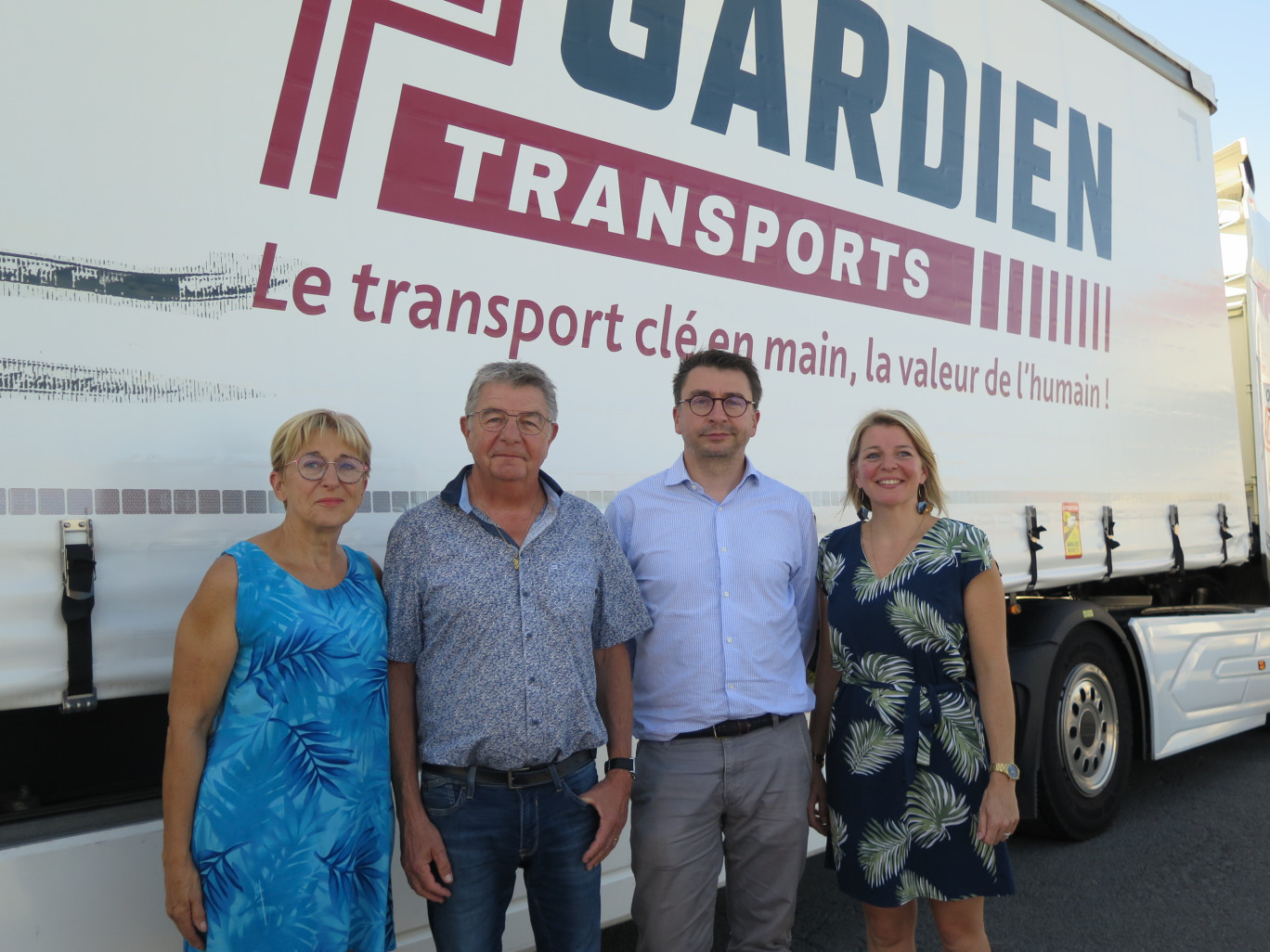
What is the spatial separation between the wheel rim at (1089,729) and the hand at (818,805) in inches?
89.2

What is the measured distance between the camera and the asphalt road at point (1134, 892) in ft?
11.4

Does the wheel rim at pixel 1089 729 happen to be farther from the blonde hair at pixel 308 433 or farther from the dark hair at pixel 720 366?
the blonde hair at pixel 308 433

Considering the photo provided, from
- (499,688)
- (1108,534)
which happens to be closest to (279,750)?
(499,688)

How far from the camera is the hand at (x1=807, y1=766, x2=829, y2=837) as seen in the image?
2.54 meters

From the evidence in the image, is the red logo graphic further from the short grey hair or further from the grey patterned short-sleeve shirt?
the grey patterned short-sleeve shirt

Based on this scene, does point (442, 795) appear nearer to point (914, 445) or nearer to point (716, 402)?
point (716, 402)

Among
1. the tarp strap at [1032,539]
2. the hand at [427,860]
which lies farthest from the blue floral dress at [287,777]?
the tarp strap at [1032,539]

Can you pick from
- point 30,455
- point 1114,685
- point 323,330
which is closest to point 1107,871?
point 1114,685

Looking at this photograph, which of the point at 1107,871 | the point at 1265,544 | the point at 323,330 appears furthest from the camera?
the point at 1265,544

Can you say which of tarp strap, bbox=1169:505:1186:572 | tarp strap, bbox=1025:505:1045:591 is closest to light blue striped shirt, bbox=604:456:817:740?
tarp strap, bbox=1025:505:1045:591

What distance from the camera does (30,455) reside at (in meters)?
1.87

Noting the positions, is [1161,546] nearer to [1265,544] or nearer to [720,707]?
[1265,544]

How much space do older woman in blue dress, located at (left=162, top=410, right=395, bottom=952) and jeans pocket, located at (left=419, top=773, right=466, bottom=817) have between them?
4.6 inches

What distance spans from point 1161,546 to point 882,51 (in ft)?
9.72
